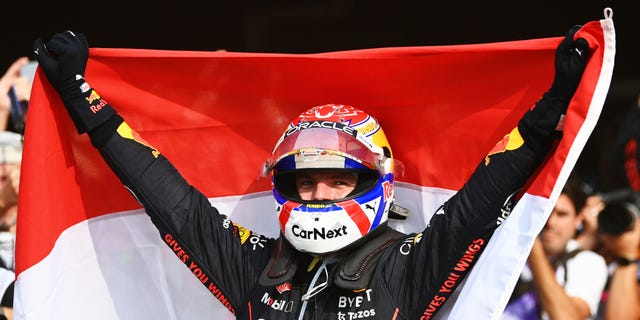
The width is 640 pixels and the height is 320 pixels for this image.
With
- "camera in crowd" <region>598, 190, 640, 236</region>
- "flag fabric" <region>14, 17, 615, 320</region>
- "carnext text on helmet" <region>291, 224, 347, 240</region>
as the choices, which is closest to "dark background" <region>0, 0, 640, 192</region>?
"camera in crowd" <region>598, 190, 640, 236</region>

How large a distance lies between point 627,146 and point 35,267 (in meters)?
3.45

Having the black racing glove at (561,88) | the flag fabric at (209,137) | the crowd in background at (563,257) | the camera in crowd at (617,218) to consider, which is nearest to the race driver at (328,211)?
the black racing glove at (561,88)

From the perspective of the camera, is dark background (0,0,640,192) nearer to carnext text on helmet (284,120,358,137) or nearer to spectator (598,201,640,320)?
spectator (598,201,640,320)

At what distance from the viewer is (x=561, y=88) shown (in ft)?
11.2

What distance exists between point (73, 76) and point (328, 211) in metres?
1.03

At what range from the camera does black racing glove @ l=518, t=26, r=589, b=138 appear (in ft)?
11.2

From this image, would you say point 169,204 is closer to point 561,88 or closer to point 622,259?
point 561,88

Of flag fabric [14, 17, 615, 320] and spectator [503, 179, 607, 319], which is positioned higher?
flag fabric [14, 17, 615, 320]

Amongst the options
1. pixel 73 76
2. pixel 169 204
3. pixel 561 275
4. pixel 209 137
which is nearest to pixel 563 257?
pixel 561 275

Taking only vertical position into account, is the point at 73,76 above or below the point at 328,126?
above

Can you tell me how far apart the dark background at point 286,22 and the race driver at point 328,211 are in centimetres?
478

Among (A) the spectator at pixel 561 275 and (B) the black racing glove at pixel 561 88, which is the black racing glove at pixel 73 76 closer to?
(B) the black racing glove at pixel 561 88

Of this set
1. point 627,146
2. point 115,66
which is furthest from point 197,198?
point 627,146

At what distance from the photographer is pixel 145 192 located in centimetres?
395
